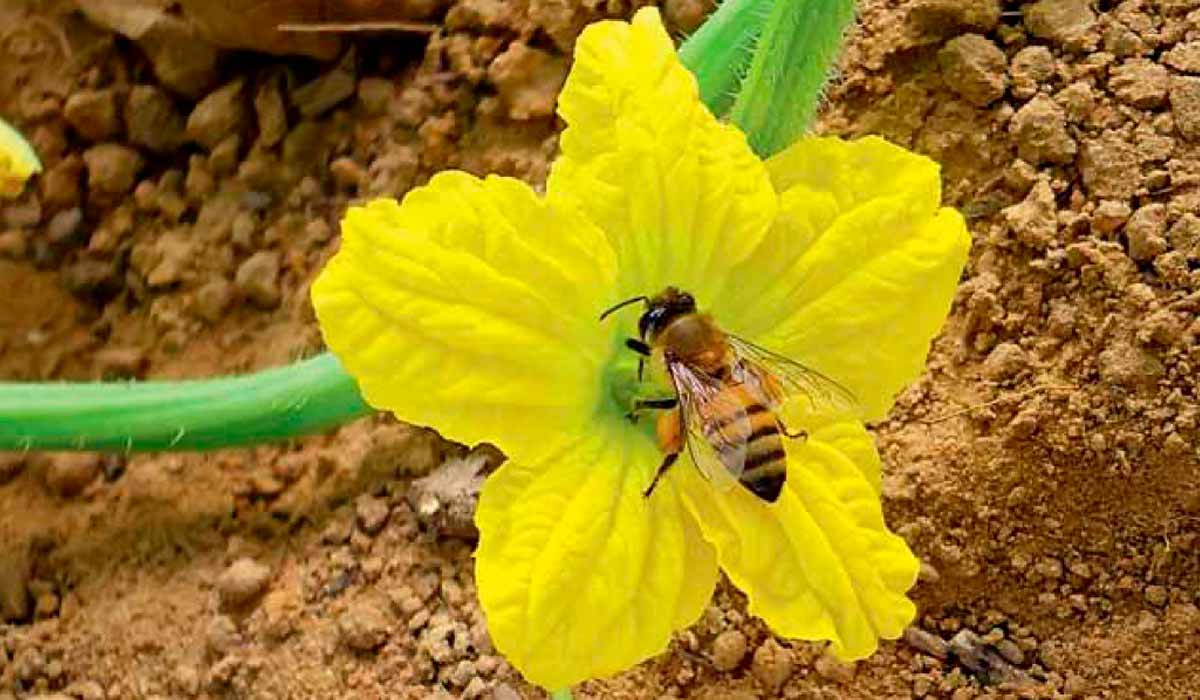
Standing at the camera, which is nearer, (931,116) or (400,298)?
(400,298)

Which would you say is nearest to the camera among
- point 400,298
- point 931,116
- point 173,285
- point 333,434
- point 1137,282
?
point 400,298

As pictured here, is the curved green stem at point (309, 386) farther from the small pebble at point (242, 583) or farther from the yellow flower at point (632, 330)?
the yellow flower at point (632, 330)

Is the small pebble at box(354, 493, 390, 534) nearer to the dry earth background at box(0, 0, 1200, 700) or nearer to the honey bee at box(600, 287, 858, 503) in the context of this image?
the dry earth background at box(0, 0, 1200, 700)

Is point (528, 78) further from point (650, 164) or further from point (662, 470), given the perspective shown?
point (662, 470)

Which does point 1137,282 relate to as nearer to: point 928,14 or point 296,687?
point 928,14

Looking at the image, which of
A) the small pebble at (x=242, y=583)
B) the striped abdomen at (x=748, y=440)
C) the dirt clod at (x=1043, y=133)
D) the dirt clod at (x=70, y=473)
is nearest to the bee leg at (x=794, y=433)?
the striped abdomen at (x=748, y=440)

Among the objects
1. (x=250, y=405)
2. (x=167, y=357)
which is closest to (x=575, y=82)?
(x=250, y=405)
